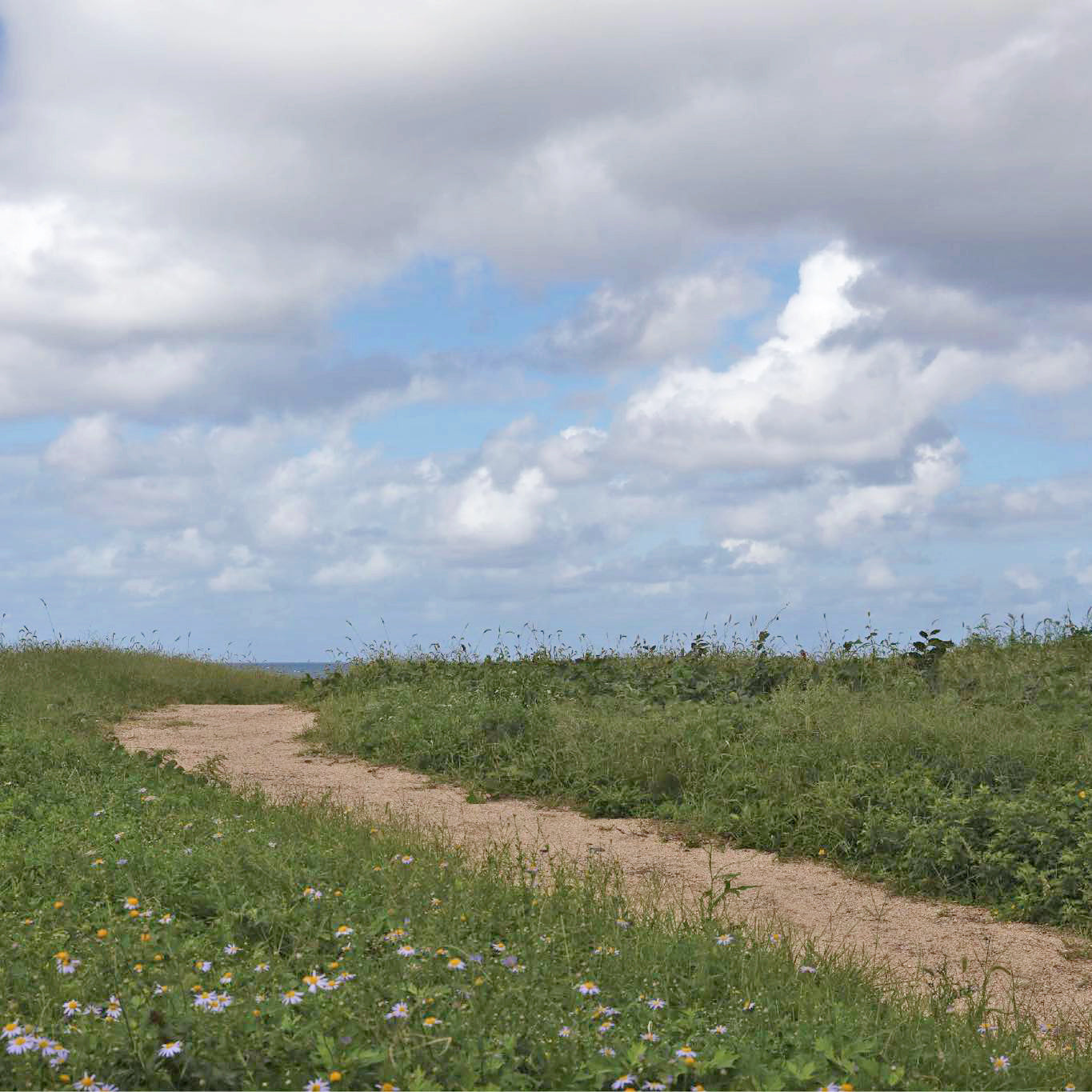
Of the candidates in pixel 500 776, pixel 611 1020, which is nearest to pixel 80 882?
pixel 611 1020

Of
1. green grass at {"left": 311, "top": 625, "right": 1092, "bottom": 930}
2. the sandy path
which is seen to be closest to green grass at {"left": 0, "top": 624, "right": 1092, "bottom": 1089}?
the sandy path

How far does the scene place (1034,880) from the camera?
23.9ft

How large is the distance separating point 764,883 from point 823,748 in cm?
209

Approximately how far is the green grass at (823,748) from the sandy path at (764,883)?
0.88ft

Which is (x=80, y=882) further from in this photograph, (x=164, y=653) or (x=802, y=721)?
(x=164, y=653)

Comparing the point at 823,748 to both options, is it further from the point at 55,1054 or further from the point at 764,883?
the point at 55,1054

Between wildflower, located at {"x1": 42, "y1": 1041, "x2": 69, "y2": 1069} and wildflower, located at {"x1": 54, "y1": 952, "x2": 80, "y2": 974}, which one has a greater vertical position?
wildflower, located at {"x1": 54, "y1": 952, "x2": 80, "y2": 974}

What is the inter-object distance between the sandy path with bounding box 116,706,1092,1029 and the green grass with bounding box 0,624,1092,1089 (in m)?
0.65

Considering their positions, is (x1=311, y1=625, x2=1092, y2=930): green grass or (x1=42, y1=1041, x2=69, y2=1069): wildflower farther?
(x1=311, y1=625, x2=1092, y2=930): green grass

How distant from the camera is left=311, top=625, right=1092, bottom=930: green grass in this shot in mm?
7707

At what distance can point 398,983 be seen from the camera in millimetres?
4027

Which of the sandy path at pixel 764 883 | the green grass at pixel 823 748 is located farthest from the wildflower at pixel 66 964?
Answer: the green grass at pixel 823 748

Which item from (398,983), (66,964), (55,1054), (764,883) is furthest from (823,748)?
(55,1054)

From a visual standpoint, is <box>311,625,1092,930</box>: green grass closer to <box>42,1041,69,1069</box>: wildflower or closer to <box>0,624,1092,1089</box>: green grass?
<box>0,624,1092,1089</box>: green grass
